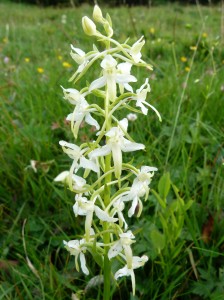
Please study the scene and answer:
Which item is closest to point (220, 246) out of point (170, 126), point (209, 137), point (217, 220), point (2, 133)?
point (217, 220)

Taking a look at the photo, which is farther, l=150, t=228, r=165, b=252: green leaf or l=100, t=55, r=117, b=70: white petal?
l=150, t=228, r=165, b=252: green leaf

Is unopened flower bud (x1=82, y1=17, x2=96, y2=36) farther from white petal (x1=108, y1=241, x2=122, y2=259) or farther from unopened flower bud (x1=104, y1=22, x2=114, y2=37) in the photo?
white petal (x1=108, y1=241, x2=122, y2=259)

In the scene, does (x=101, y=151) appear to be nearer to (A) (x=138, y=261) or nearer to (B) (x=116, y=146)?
(B) (x=116, y=146)

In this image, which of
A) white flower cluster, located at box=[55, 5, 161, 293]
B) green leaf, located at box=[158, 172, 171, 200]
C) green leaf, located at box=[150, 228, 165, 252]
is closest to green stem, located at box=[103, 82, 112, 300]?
white flower cluster, located at box=[55, 5, 161, 293]

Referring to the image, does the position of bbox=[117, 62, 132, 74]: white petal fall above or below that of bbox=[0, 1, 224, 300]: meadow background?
above

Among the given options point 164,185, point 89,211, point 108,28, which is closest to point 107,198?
point 89,211

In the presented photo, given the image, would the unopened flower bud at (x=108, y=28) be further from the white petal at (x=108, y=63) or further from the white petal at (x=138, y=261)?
the white petal at (x=138, y=261)

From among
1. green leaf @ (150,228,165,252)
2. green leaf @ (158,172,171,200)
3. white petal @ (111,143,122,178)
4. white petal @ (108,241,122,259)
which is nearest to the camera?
white petal @ (111,143,122,178)

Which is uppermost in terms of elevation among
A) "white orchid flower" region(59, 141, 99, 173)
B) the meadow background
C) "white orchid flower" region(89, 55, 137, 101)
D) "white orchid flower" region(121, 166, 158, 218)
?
"white orchid flower" region(89, 55, 137, 101)

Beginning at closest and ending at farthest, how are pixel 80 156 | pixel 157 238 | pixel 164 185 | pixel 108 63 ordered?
pixel 108 63
pixel 80 156
pixel 157 238
pixel 164 185

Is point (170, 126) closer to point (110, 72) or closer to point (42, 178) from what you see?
point (42, 178)

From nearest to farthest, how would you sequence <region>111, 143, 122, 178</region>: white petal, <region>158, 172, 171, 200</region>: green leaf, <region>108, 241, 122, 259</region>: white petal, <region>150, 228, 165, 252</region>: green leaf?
<region>111, 143, 122, 178</region>: white petal < <region>108, 241, 122, 259</region>: white petal < <region>150, 228, 165, 252</region>: green leaf < <region>158, 172, 171, 200</region>: green leaf

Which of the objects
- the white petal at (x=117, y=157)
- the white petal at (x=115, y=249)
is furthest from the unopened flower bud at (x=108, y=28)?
the white petal at (x=115, y=249)
